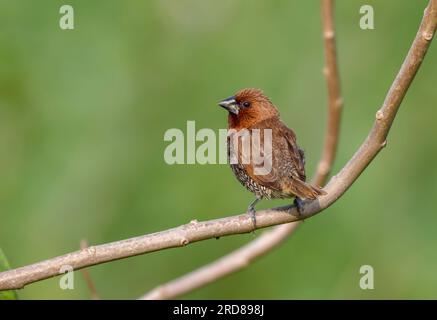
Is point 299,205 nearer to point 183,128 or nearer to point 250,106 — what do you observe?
point 250,106

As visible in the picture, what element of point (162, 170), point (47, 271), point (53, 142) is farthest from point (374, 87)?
point (47, 271)

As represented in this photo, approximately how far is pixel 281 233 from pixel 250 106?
2.04 ft

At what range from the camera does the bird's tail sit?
10.8 feet

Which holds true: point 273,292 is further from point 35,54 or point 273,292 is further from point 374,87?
point 35,54

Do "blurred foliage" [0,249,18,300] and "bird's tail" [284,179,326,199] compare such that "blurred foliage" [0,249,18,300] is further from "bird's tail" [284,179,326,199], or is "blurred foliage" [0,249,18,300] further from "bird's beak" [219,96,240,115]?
"bird's beak" [219,96,240,115]

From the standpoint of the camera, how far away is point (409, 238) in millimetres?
5883

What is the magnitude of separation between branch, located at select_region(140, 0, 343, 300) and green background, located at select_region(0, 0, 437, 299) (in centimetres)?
193

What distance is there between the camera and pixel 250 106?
404cm

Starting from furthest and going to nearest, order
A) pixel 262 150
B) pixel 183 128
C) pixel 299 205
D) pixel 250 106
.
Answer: pixel 183 128 → pixel 250 106 → pixel 262 150 → pixel 299 205

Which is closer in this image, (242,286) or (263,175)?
(263,175)

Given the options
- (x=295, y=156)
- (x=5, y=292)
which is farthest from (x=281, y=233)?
(x=5, y=292)

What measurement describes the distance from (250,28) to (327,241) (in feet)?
6.28

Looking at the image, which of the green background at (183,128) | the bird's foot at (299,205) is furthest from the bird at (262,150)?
the green background at (183,128)

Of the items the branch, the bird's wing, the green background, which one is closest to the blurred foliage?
the branch
